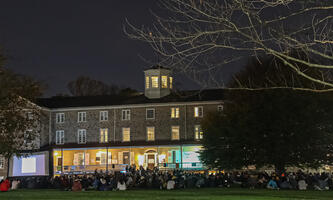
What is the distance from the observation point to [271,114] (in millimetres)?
38125

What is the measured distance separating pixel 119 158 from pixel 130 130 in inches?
140

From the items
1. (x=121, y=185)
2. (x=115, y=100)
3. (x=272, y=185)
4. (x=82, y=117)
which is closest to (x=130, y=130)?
(x=115, y=100)

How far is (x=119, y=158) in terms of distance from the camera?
5725cm

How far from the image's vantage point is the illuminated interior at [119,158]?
180ft

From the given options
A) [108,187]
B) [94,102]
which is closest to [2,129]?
[108,187]

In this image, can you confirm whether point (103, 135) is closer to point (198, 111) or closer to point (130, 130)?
point (130, 130)

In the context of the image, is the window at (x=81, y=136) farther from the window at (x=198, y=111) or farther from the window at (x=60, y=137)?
the window at (x=198, y=111)

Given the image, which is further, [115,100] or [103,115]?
[115,100]

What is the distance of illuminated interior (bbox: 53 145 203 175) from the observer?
54.9m

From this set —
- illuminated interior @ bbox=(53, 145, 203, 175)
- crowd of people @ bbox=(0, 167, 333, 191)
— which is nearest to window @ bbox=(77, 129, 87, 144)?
illuminated interior @ bbox=(53, 145, 203, 175)

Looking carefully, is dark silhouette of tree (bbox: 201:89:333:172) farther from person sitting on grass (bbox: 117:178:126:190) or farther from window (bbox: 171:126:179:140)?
window (bbox: 171:126:179:140)

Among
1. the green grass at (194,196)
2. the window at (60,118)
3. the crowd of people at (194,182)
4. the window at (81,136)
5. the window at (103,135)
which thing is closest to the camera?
the green grass at (194,196)

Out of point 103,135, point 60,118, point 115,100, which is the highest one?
point 115,100

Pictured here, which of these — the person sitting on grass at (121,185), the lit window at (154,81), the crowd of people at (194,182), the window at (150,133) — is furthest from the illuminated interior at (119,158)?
the person sitting on grass at (121,185)
